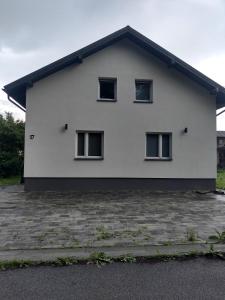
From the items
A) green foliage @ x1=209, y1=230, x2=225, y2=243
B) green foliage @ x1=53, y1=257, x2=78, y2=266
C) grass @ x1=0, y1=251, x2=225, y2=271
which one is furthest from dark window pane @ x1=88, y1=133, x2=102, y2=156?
green foliage @ x1=53, y1=257, x2=78, y2=266

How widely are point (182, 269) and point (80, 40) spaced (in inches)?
503

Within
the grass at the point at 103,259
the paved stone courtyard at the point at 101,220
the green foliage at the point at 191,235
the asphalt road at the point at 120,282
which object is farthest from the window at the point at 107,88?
the asphalt road at the point at 120,282

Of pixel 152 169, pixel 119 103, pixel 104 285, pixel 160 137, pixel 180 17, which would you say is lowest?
pixel 104 285

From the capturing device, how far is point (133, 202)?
9.63m

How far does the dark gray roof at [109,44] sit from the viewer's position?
1227 cm

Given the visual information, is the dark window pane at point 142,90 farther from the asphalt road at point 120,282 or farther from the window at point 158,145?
the asphalt road at point 120,282

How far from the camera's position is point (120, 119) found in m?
13.0

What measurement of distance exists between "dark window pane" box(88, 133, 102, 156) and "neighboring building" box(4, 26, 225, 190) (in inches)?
1.7

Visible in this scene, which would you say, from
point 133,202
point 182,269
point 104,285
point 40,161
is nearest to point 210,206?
point 133,202

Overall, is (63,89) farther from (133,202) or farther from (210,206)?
(210,206)

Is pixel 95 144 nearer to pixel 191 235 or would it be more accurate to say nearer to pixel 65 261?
pixel 191 235

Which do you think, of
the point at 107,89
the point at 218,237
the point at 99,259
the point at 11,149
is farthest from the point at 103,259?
the point at 11,149

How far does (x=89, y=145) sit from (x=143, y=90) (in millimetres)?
3571

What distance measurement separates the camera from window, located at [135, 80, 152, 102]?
13.5 metres
